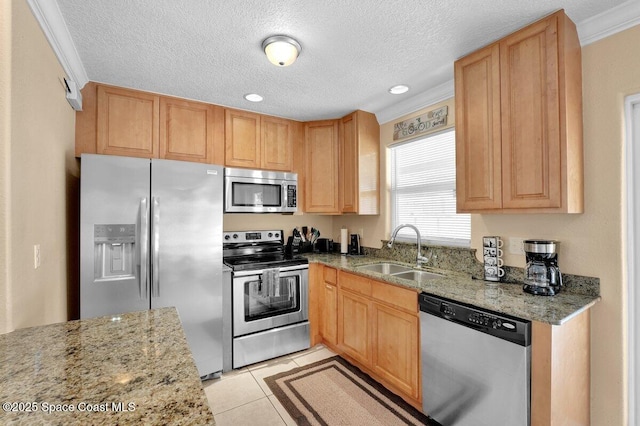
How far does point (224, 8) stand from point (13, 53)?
0.93m

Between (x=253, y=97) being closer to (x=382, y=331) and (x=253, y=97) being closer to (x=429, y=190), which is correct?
(x=429, y=190)

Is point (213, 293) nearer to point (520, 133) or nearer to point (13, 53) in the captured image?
point (13, 53)

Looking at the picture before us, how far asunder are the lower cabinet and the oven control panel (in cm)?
76

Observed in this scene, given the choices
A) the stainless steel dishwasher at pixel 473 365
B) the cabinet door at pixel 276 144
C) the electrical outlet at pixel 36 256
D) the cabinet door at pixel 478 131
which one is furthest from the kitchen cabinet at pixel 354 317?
the electrical outlet at pixel 36 256

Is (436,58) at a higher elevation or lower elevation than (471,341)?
higher

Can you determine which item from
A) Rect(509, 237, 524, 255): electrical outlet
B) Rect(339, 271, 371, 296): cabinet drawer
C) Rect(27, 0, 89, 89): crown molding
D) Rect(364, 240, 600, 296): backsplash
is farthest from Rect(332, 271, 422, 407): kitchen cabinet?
Rect(27, 0, 89, 89): crown molding

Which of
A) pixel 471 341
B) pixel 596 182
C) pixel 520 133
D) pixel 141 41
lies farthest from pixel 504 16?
pixel 141 41

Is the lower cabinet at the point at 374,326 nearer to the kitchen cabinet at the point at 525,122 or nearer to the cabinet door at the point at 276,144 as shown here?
the kitchen cabinet at the point at 525,122

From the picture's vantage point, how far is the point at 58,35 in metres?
1.69

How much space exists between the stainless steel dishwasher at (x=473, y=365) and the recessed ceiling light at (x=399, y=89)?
5.68 feet

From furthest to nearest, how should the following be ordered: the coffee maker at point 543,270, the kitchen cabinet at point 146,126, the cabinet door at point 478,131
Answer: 1. the kitchen cabinet at point 146,126
2. the cabinet door at point 478,131
3. the coffee maker at point 543,270

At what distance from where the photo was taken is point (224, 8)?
1.57 m

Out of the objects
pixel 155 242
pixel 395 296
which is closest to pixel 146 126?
pixel 155 242

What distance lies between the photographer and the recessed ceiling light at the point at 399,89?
2.55 metres
